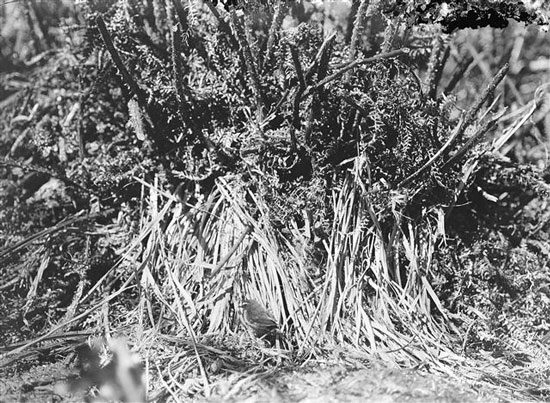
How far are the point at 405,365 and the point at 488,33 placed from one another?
1569 mm

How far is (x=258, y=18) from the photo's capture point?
2033mm

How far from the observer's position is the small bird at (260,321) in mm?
1645

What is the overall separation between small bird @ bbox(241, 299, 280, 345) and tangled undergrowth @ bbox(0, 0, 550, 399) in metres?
0.04

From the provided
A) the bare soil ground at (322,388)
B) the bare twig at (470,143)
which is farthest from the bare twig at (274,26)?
the bare soil ground at (322,388)

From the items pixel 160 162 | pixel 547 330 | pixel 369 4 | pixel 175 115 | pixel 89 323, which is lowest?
pixel 547 330

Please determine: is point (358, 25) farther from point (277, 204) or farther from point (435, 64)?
point (277, 204)

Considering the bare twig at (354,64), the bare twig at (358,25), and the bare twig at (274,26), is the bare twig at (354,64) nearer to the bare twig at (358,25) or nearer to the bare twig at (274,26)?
the bare twig at (358,25)

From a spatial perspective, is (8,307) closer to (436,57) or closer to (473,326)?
(473,326)

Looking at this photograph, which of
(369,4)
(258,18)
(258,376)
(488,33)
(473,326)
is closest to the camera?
(258,376)

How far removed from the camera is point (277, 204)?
1.85 meters

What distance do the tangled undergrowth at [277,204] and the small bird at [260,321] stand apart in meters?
0.04

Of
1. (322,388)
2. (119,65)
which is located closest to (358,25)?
(119,65)

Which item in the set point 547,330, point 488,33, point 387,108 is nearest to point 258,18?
point 387,108

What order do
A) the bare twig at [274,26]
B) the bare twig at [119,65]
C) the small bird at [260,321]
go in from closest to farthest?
the small bird at [260,321]
the bare twig at [119,65]
the bare twig at [274,26]
